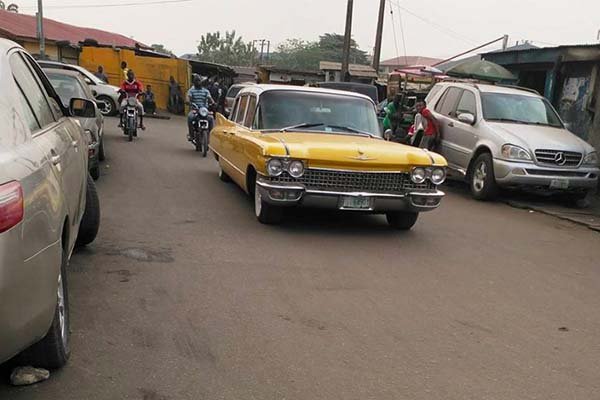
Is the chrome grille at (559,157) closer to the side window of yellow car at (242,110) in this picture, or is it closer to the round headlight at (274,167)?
the side window of yellow car at (242,110)

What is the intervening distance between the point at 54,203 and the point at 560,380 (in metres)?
3.05

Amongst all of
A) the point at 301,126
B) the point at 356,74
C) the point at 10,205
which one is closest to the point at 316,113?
the point at 301,126

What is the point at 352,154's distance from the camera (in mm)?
6637

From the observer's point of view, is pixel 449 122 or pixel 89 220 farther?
pixel 449 122

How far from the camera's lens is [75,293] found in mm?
4645

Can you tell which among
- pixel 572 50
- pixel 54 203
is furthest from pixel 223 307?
pixel 572 50

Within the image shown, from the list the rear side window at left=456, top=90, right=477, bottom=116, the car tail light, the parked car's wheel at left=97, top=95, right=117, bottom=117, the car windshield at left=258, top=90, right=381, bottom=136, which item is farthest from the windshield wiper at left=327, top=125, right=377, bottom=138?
the parked car's wheel at left=97, top=95, right=117, bottom=117

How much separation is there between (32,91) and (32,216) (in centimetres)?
155

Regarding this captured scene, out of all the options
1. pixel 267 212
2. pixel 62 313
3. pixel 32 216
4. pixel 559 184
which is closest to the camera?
pixel 32 216

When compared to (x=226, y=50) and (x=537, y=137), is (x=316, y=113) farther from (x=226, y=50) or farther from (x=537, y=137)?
(x=226, y=50)

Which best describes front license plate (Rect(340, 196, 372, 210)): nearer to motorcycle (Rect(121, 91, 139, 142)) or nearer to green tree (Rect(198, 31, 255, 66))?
motorcycle (Rect(121, 91, 139, 142))

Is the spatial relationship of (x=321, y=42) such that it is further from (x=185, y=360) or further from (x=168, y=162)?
(x=185, y=360)

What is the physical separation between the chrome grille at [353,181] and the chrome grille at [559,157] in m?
3.89

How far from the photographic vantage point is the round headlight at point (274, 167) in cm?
652
